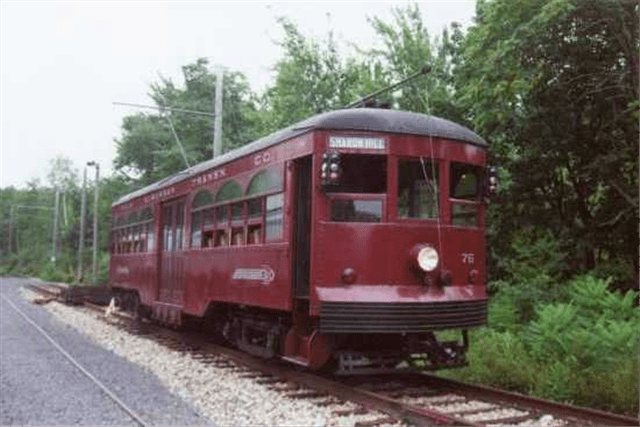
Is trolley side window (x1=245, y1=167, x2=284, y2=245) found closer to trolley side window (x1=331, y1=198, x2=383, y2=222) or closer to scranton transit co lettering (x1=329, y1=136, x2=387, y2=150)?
trolley side window (x1=331, y1=198, x2=383, y2=222)

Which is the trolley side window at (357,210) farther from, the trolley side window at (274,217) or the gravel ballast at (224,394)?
the gravel ballast at (224,394)

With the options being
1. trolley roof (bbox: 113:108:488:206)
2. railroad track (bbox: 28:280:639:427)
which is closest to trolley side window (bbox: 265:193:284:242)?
trolley roof (bbox: 113:108:488:206)

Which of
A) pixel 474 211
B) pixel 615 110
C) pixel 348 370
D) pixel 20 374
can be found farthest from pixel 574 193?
pixel 20 374

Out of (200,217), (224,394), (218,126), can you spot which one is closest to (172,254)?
(200,217)

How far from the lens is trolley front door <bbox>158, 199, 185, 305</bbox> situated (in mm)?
14531

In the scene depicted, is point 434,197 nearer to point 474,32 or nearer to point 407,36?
point 474,32

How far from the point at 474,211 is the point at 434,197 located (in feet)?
2.25

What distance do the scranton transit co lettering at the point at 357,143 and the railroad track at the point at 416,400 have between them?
277cm

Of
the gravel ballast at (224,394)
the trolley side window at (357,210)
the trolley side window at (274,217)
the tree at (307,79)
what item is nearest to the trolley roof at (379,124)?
the trolley side window at (274,217)

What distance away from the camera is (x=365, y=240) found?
9492 millimetres

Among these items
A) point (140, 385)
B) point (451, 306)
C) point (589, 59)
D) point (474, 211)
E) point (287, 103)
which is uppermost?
point (287, 103)

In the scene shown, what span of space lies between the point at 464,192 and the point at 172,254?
6737mm

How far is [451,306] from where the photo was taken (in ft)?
31.3

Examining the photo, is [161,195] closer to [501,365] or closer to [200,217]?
[200,217]
